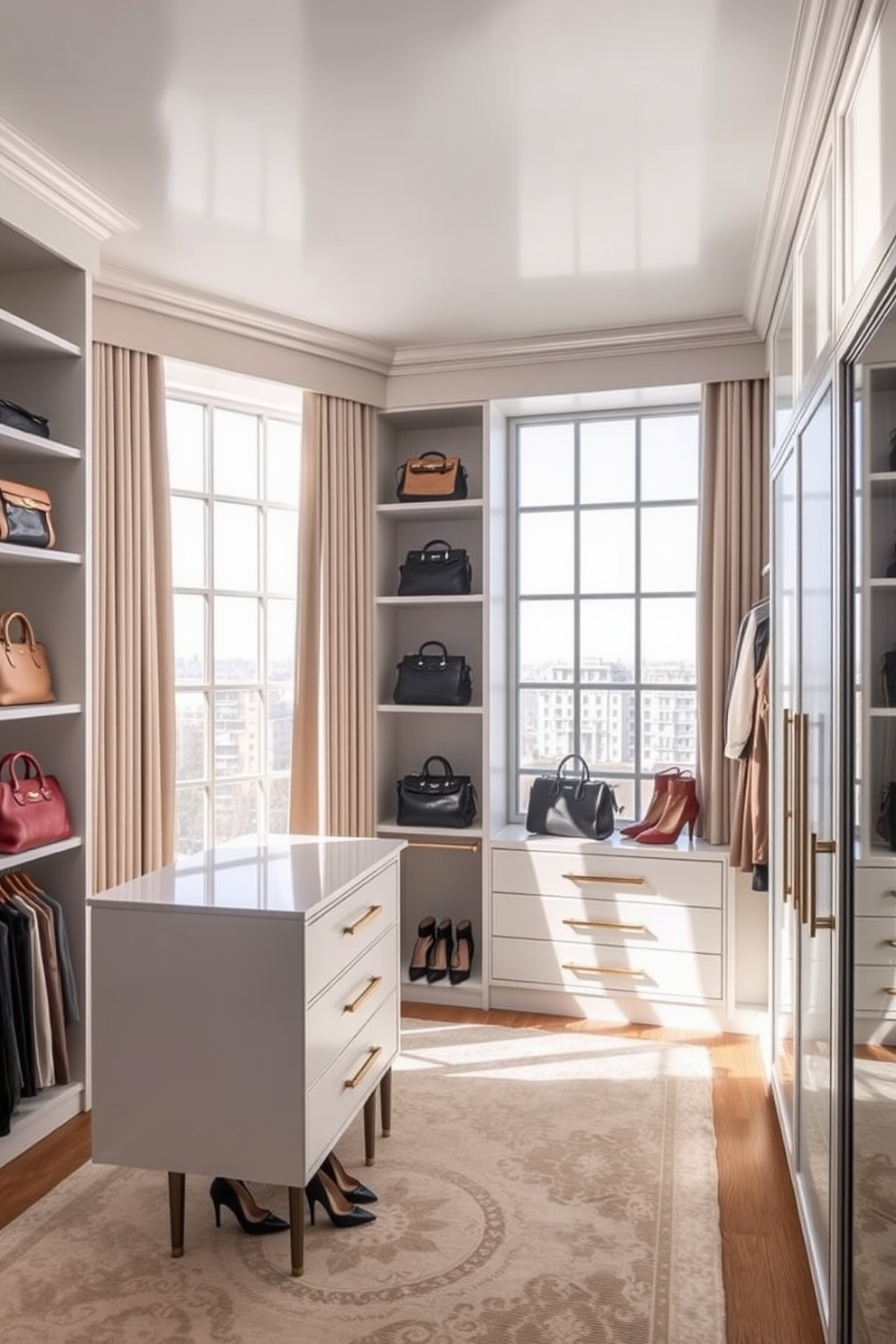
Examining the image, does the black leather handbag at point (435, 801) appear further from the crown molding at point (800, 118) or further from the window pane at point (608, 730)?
the crown molding at point (800, 118)

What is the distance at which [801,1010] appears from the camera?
2508 millimetres

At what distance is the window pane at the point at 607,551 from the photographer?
4.41 metres

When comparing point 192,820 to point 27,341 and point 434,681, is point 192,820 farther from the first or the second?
point 27,341

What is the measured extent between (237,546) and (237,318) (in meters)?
0.93

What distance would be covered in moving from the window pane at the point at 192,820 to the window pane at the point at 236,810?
5 cm

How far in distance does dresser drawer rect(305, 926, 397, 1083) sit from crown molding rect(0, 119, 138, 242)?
2.24 m

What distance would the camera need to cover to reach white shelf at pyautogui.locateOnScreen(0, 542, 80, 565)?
2766mm

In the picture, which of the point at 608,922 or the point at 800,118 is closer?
the point at 800,118

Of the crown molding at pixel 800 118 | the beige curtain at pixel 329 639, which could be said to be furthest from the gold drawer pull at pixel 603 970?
the crown molding at pixel 800 118

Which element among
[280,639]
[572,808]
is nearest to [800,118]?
[572,808]

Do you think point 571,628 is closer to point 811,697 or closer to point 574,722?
point 574,722

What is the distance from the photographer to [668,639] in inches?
172

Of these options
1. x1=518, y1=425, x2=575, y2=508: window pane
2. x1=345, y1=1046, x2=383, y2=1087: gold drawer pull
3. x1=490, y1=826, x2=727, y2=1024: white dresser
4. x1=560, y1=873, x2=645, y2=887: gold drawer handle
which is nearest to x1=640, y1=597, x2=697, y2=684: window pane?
x1=518, y1=425, x2=575, y2=508: window pane

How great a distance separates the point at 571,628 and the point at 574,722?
42 centimetres
